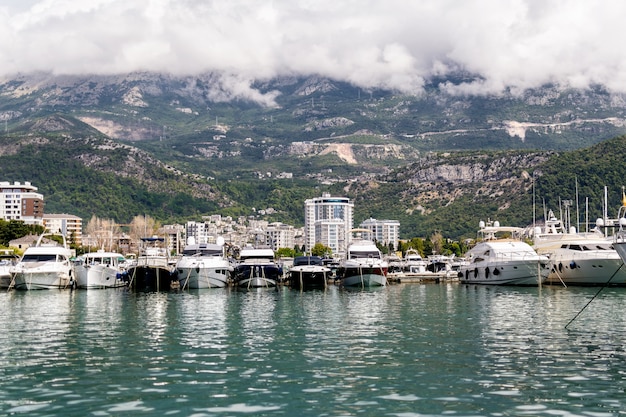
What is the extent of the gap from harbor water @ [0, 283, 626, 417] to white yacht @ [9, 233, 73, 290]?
29844 mm

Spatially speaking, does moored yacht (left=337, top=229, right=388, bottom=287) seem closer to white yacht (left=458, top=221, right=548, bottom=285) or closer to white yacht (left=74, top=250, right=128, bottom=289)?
white yacht (left=458, top=221, right=548, bottom=285)

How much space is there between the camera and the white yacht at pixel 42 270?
3280 inches

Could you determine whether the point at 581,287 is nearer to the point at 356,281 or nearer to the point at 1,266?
the point at 356,281

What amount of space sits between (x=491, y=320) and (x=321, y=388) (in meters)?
23.6

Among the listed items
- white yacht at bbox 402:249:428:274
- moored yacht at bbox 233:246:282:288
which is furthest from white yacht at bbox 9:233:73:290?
white yacht at bbox 402:249:428:274

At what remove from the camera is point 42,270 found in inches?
3312

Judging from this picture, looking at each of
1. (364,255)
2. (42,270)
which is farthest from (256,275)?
(42,270)

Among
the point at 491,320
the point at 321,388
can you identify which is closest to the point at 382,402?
the point at 321,388

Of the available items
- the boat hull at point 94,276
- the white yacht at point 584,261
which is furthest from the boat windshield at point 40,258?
the white yacht at point 584,261

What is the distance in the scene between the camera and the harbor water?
23375 millimetres

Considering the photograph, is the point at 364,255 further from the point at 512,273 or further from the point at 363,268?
the point at 512,273

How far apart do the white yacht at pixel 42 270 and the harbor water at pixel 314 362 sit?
2984cm

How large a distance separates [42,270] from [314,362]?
60.8 m

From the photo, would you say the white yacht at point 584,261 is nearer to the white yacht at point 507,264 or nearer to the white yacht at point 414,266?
the white yacht at point 507,264
